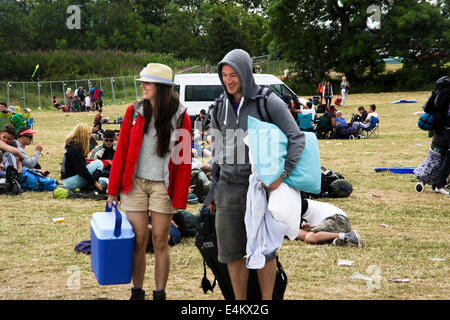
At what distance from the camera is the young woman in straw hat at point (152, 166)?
3756 mm

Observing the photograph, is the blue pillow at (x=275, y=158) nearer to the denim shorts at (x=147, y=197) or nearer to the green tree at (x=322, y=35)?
the denim shorts at (x=147, y=197)

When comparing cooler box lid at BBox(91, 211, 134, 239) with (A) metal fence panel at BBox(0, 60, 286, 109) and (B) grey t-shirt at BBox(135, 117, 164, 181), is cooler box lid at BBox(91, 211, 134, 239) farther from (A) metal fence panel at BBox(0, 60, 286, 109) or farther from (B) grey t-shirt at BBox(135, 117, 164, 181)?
(A) metal fence panel at BBox(0, 60, 286, 109)

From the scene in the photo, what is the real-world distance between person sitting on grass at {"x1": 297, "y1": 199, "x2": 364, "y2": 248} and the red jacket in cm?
228

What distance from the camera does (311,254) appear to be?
550 centimetres

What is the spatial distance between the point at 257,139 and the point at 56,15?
54.9m

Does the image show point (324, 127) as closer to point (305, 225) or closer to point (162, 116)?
point (305, 225)

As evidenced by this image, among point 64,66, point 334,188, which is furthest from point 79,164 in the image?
point 64,66

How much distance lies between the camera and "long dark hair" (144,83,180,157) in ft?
12.4

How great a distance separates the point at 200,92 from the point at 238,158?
17020 mm

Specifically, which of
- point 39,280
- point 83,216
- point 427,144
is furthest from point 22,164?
point 427,144

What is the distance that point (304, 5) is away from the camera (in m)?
39.5

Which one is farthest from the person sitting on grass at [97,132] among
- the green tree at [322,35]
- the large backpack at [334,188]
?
the green tree at [322,35]

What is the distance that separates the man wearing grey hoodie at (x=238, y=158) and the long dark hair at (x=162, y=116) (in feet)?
1.39
